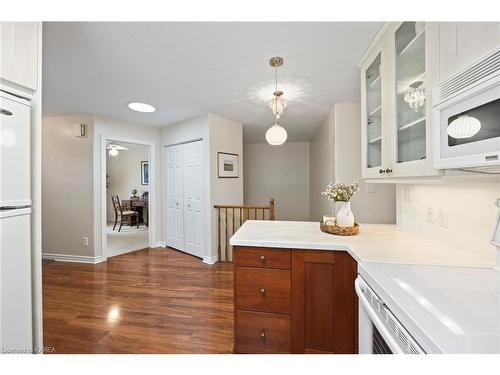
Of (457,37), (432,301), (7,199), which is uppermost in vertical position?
(457,37)

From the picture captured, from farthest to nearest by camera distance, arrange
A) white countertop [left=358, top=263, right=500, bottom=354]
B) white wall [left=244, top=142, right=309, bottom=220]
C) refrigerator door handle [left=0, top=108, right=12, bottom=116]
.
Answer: white wall [left=244, top=142, right=309, bottom=220] < refrigerator door handle [left=0, top=108, right=12, bottom=116] < white countertop [left=358, top=263, right=500, bottom=354]

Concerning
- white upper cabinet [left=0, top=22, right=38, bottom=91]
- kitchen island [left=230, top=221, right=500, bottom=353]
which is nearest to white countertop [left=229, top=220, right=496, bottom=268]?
kitchen island [left=230, top=221, right=500, bottom=353]

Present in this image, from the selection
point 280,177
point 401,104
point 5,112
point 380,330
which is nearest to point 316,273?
point 380,330

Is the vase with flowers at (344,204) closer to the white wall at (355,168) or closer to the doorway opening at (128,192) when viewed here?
the white wall at (355,168)

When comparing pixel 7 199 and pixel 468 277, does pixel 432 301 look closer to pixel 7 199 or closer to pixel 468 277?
pixel 468 277

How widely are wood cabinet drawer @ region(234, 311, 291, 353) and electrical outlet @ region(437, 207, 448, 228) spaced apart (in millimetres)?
1145

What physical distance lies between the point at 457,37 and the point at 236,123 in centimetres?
346

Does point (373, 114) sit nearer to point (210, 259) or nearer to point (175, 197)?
point (210, 259)

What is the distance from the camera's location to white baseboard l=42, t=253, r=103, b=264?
3551mm

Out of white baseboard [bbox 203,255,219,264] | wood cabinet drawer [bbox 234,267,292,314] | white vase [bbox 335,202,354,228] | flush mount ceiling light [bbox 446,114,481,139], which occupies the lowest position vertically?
white baseboard [bbox 203,255,219,264]

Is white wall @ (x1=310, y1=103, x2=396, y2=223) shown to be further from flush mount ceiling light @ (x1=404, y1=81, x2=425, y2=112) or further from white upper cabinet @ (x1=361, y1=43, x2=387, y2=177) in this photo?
flush mount ceiling light @ (x1=404, y1=81, x2=425, y2=112)

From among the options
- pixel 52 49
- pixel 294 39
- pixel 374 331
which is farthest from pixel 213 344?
pixel 52 49

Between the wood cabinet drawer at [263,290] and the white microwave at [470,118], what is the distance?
1060 mm

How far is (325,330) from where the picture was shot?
140cm
